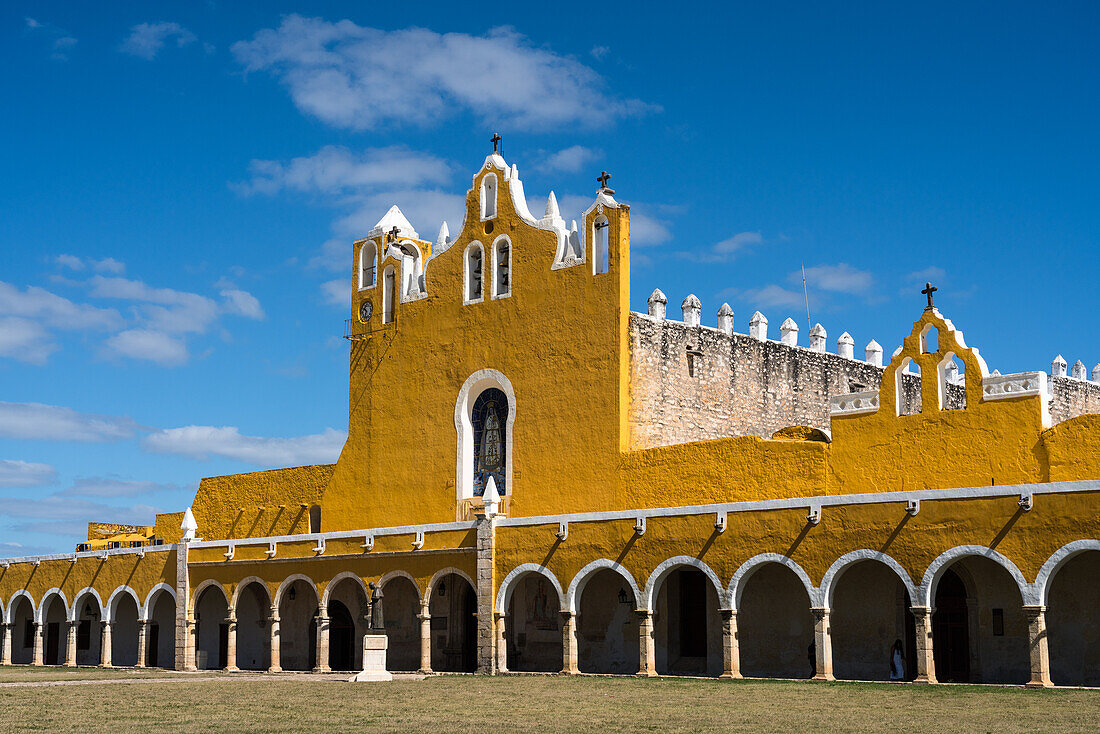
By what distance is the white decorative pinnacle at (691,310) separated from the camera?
95.9 ft

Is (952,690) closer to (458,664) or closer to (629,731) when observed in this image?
(629,731)

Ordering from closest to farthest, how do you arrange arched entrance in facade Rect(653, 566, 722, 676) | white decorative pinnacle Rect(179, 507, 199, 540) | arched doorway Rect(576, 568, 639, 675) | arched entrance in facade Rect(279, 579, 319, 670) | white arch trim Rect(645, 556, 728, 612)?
white arch trim Rect(645, 556, 728, 612) < arched entrance in facade Rect(653, 566, 722, 676) < arched doorway Rect(576, 568, 639, 675) < arched entrance in facade Rect(279, 579, 319, 670) < white decorative pinnacle Rect(179, 507, 199, 540)

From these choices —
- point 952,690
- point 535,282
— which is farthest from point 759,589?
point 535,282

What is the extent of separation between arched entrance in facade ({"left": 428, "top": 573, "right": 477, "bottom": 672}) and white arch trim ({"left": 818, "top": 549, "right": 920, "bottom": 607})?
9445mm

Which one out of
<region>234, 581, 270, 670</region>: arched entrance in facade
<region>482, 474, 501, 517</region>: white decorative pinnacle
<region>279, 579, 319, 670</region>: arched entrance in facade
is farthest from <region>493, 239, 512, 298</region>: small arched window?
<region>234, 581, 270, 670</region>: arched entrance in facade

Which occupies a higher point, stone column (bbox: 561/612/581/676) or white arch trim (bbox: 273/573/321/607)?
white arch trim (bbox: 273/573/321/607)

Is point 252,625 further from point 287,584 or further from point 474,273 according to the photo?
point 474,273

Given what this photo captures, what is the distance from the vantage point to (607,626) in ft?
88.2

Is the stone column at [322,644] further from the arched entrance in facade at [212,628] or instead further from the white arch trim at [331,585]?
the arched entrance in facade at [212,628]

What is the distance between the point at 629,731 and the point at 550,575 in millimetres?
11812

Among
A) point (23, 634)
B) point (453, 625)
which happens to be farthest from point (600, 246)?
point (23, 634)

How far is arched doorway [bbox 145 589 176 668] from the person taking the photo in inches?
1379

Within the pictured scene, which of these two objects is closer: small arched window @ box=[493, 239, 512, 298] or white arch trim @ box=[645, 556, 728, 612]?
white arch trim @ box=[645, 556, 728, 612]

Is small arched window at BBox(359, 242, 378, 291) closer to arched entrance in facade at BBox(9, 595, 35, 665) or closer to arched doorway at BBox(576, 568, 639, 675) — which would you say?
arched doorway at BBox(576, 568, 639, 675)
